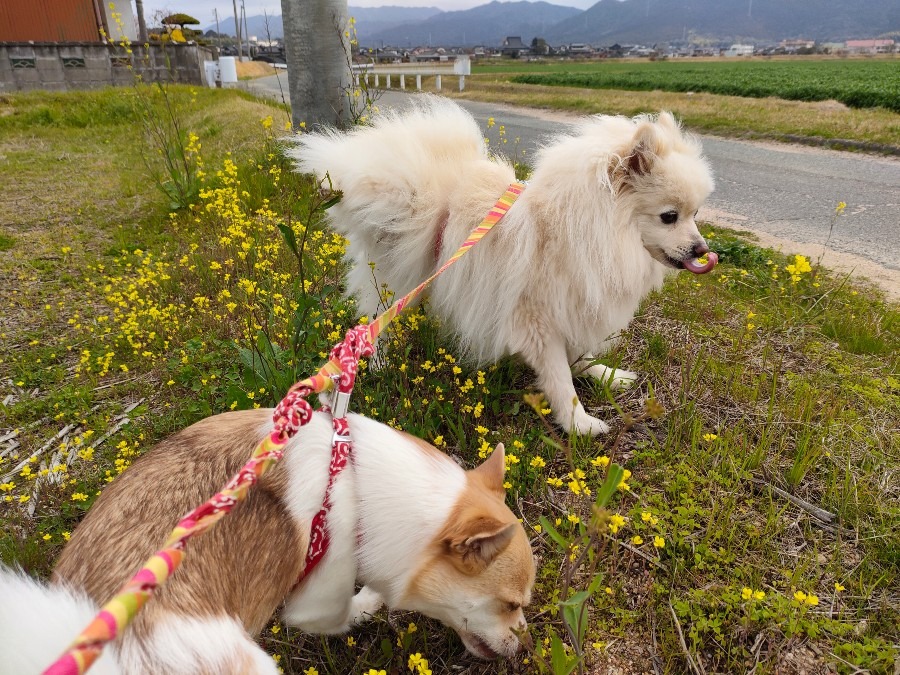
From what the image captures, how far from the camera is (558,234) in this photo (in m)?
2.74

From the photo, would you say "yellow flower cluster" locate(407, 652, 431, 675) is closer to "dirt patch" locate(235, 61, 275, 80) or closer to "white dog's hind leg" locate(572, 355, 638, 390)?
"white dog's hind leg" locate(572, 355, 638, 390)

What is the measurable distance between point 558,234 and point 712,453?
139 cm

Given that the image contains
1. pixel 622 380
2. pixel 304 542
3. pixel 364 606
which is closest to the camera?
pixel 304 542

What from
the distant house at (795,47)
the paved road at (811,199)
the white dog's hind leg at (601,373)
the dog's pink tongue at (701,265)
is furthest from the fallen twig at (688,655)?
the distant house at (795,47)

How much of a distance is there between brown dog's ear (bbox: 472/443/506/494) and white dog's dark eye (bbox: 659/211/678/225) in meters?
1.60

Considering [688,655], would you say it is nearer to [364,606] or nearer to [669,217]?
[364,606]

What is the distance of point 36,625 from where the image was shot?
128cm

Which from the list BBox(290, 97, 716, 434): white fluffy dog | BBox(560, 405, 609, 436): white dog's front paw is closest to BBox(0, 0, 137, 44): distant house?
BBox(290, 97, 716, 434): white fluffy dog

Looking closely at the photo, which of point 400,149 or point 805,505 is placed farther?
point 400,149

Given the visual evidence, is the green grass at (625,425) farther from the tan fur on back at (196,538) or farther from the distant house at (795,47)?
the distant house at (795,47)

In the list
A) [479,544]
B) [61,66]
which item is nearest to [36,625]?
[479,544]

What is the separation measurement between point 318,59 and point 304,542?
5.74 meters

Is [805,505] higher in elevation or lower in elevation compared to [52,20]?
lower

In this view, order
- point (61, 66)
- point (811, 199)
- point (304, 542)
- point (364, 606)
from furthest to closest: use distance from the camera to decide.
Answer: point (61, 66), point (811, 199), point (364, 606), point (304, 542)
